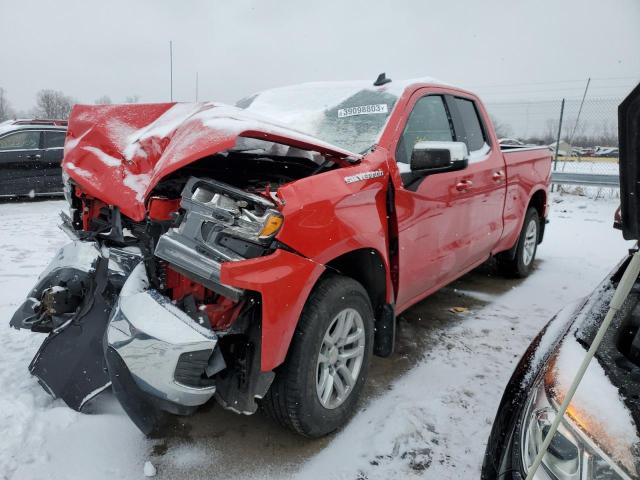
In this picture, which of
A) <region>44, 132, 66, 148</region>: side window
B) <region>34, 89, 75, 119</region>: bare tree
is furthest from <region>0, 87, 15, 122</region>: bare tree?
<region>44, 132, 66, 148</region>: side window

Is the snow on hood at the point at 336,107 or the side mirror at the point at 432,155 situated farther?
the snow on hood at the point at 336,107

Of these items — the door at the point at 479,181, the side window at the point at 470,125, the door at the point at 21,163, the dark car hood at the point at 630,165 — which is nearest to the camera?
the dark car hood at the point at 630,165

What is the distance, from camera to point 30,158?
346 inches

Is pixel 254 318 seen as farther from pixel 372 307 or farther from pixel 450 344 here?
pixel 450 344

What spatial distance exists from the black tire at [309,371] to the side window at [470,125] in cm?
199

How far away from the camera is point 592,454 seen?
1.08 m

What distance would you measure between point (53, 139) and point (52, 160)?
447 mm

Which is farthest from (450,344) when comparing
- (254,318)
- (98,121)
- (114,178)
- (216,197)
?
(98,121)

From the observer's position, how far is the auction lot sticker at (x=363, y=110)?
2.89m

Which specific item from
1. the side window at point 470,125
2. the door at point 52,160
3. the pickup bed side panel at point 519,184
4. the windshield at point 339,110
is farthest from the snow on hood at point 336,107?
the door at point 52,160

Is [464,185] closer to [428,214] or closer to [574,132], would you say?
[428,214]

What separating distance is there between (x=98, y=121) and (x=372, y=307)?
187cm

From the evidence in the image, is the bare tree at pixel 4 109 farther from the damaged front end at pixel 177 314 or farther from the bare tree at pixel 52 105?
the damaged front end at pixel 177 314

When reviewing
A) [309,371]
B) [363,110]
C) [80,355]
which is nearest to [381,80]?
[363,110]
